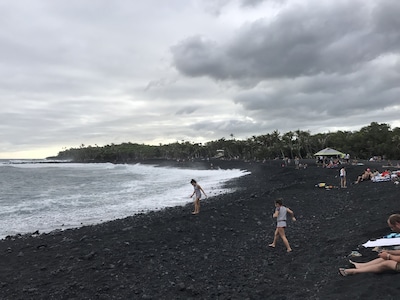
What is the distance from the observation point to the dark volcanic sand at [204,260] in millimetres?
6926

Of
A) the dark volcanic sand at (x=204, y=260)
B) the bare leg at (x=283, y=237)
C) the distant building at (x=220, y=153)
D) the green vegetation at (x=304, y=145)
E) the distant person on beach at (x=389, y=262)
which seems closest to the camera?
the distant person on beach at (x=389, y=262)

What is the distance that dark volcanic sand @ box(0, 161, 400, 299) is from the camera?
693 centimetres

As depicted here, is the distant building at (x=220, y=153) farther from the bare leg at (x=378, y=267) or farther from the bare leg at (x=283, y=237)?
the bare leg at (x=378, y=267)

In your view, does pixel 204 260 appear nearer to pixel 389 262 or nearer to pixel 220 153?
pixel 389 262

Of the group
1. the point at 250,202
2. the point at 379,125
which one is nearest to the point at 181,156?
the point at 379,125

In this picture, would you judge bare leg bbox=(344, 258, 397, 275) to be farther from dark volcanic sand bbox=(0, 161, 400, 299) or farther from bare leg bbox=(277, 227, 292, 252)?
bare leg bbox=(277, 227, 292, 252)

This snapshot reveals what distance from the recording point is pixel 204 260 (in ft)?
30.0

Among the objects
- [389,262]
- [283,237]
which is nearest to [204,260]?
[283,237]

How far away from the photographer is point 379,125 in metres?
76.0

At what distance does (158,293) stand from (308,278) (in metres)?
3.14

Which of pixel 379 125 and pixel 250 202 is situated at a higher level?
pixel 379 125

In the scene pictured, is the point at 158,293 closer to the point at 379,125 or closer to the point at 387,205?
the point at 387,205

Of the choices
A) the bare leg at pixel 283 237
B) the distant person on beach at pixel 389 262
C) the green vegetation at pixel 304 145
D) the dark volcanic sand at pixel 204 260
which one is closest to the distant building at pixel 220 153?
the green vegetation at pixel 304 145

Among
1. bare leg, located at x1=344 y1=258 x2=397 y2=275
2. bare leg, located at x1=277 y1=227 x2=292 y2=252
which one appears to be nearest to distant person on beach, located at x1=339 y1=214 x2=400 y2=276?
bare leg, located at x1=344 y1=258 x2=397 y2=275
